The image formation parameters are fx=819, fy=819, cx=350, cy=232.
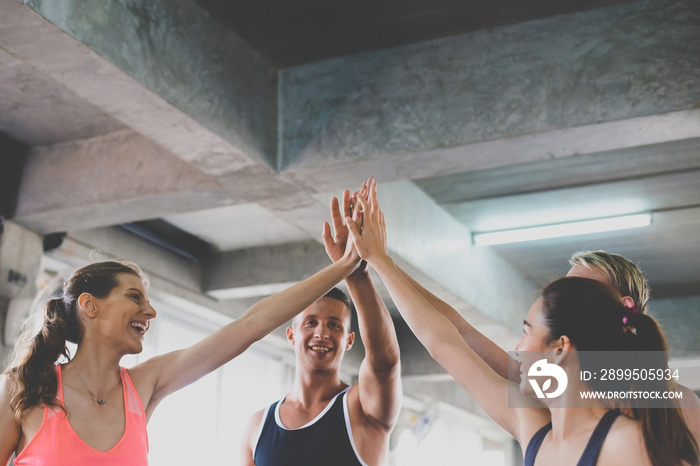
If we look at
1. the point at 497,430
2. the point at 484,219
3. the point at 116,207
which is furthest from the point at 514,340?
the point at 497,430

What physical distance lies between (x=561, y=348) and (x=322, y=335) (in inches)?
50.3

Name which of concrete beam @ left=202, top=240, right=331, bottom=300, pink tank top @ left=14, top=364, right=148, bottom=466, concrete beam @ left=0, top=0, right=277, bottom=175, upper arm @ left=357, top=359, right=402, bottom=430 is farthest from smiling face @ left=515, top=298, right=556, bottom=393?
concrete beam @ left=202, top=240, right=331, bottom=300

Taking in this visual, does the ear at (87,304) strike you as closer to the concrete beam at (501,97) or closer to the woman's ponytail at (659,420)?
the woman's ponytail at (659,420)

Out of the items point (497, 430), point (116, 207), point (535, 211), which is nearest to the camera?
point (116, 207)

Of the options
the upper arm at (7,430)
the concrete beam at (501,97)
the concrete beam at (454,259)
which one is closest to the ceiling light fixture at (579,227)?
the concrete beam at (454,259)

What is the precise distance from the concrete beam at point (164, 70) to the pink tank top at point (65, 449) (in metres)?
1.44

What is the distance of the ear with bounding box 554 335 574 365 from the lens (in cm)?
177

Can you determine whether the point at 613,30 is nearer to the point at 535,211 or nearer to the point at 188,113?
the point at 188,113

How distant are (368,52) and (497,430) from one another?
39.6 ft

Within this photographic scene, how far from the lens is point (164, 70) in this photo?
11.5 feet

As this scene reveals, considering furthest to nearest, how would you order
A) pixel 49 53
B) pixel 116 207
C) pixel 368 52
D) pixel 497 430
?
1. pixel 497 430
2. pixel 116 207
3. pixel 368 52
4. pixel 49 53

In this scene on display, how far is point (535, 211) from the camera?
21.3 ft

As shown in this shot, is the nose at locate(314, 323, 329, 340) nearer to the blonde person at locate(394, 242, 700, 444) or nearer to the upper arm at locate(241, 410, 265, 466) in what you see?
the upper arm at locate(241, 410, 265, 466)

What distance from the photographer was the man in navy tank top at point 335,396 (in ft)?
8.71
